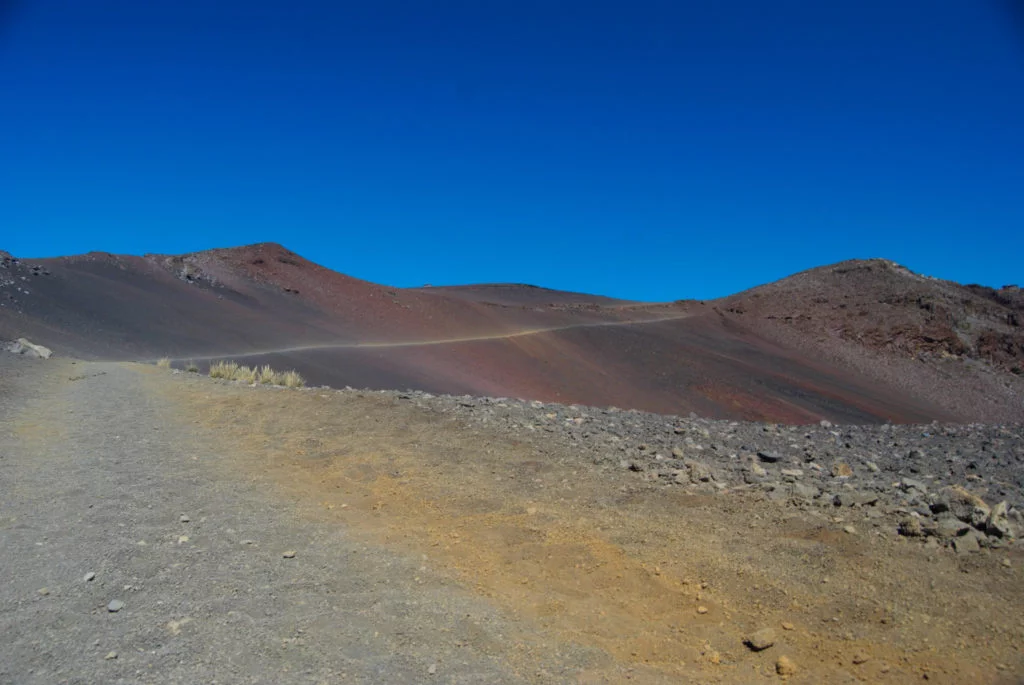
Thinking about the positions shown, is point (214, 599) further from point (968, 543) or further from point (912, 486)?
point (912, 486)

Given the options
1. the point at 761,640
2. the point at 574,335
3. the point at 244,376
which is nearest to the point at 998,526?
the point at 761,640

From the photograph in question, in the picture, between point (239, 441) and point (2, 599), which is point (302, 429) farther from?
point (2, 599)

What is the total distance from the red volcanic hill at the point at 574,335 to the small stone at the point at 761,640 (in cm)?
1920

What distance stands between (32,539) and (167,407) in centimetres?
633

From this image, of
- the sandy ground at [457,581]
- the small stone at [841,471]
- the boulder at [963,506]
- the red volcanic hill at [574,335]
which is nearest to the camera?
the sandy ground at [457,581]

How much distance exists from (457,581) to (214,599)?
61.9 inches

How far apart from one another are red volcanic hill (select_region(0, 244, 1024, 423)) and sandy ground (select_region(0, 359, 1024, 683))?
617 inches

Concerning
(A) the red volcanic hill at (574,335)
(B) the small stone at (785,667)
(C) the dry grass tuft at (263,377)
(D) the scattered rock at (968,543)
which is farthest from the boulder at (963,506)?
(A) the red volcanic hill at (574,335)

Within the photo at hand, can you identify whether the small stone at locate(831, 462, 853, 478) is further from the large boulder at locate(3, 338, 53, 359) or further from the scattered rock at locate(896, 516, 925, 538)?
the large boulder at locate(3, 338, 53, 359)

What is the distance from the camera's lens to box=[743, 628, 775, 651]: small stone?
412 centimetres

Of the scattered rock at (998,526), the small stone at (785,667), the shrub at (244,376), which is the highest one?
the shrub at (244,376)

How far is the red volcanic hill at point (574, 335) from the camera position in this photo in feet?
89.6

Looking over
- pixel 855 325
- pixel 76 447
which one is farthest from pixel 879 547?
pixel 855 325

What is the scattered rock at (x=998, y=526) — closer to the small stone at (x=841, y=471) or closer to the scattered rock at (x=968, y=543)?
the scattered rock at (x=968, y=543)
